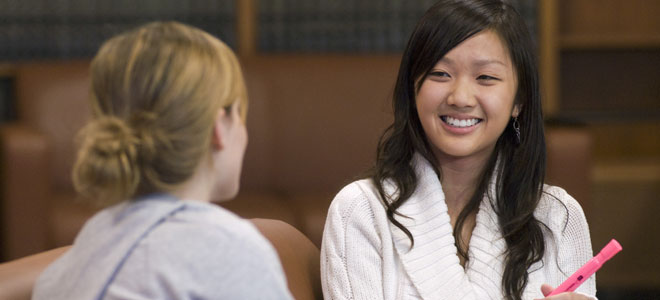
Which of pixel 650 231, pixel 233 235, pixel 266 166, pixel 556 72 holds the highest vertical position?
pixel 233 235

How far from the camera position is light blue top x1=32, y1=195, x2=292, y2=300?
1.04m

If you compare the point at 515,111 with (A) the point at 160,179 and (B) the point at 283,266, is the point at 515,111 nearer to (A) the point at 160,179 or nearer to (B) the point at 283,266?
(B) the point at 283,266

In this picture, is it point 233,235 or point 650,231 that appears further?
point 650,231

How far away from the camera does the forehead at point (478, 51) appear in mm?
1673

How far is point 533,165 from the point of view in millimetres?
1765

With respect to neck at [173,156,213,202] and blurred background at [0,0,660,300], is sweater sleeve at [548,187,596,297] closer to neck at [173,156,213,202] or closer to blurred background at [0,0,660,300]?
neck at [173,156,213,202]

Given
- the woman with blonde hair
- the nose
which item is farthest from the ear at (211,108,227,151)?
the nose

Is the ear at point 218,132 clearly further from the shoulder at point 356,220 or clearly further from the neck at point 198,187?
the shoulder at point 356,220

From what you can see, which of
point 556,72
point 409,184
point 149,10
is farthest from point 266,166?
point 409,184

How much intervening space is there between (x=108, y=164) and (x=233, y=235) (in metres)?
0.16

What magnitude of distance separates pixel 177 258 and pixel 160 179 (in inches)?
3.8

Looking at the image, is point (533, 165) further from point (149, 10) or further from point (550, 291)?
point (149, 10)

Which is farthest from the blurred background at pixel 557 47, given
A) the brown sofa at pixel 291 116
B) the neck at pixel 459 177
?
the neck at pixel 459 177

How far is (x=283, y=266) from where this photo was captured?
65.8 inches
